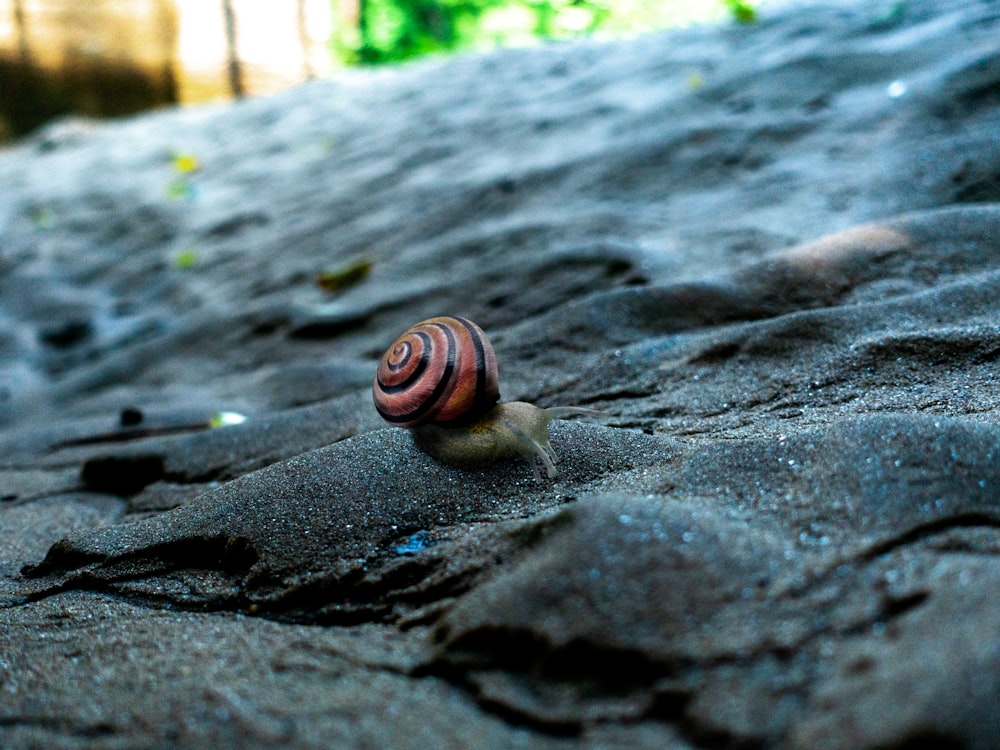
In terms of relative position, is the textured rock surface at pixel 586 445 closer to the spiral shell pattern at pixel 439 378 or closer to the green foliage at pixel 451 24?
the spiral shell pattern at pixel 439 378

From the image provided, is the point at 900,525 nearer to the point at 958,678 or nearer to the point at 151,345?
the point at 958,678

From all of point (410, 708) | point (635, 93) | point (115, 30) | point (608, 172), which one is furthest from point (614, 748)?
point (115, 30)

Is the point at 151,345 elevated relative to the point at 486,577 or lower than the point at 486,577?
lower

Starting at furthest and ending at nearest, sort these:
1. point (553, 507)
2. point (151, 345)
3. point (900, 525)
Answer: point (151, 345) < point (553, 507) < point (900, 525)

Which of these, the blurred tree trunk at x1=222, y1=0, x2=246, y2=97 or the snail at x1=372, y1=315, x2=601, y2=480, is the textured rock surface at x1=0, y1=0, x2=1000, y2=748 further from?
the blurred tree trunk at x1=222, y1=0, x2=246, y2=97

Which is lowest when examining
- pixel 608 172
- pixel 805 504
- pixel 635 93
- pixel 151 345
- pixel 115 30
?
pixel 151 345

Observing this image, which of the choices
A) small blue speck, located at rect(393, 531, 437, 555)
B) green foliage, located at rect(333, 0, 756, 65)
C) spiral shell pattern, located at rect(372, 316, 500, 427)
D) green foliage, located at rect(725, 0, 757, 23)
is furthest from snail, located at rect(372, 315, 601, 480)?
green foliage, located at rect(333, 0, 756, 65)
